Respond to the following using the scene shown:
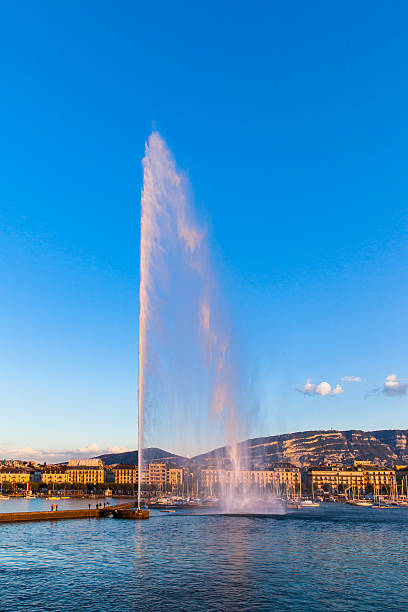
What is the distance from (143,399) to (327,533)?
27483 millimetres

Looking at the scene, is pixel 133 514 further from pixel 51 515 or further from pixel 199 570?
pixel 199 570

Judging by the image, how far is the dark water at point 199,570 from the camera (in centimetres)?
2794

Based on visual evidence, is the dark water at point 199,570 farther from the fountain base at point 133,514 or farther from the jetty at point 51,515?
the fountain base at point 133,514

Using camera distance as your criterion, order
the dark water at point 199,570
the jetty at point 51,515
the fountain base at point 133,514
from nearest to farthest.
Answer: the dark water at point 199,570 < the jetty at point 51,515 < the fountain base at point 133,514

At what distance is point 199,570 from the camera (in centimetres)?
3591

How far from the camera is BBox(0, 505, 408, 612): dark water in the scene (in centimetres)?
2794

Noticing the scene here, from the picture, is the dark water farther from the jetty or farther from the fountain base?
the fountain base

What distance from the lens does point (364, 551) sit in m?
47.9

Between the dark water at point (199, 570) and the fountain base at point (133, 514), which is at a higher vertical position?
the dark water at point (199, 570)

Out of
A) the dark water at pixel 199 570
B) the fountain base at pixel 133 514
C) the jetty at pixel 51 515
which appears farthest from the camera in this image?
the fountain base at pixel 133 514

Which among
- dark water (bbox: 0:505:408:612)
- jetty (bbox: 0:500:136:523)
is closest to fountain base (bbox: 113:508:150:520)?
jetty (bbox: 0:500:136:523)

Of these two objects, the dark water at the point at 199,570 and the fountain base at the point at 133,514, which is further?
the fountain base at the point at 133,514

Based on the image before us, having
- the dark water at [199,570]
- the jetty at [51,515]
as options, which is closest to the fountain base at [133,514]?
the jetty at [51,515]

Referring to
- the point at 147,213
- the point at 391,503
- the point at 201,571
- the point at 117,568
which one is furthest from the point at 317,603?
the point at 391,503
